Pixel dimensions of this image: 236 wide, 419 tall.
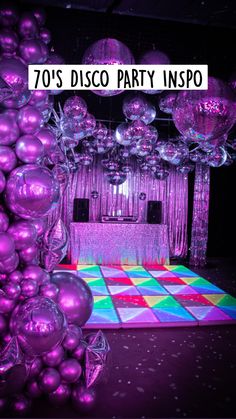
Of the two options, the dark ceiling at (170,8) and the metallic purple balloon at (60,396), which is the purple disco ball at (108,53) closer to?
the dark ceiling at (170,8)

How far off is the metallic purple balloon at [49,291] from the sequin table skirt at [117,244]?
4.82 m

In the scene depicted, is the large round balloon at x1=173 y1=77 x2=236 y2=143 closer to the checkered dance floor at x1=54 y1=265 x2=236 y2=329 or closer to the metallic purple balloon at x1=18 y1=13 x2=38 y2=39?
the metallic purple balloon at x1=18 y1=13 x2=38 y2=39

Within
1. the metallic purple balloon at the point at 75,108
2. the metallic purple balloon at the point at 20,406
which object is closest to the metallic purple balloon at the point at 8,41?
the metallic purple balloon at the point at 75,108

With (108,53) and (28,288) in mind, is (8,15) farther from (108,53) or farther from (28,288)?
(28,288)

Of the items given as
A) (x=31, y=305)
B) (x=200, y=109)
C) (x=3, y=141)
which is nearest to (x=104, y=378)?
(x=31, y=305)

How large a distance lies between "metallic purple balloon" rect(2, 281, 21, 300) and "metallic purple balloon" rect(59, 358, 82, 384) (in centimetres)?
59

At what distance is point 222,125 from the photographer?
1847 millimetres

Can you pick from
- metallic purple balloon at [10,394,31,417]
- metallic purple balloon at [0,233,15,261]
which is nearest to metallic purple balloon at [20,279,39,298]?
metallic purple balloon at [0,233,15,261]

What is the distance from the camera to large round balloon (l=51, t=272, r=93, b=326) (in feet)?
7.30

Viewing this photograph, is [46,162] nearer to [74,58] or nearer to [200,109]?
[200,109]

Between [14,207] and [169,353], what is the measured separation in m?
2.14

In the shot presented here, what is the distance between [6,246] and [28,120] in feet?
2.51

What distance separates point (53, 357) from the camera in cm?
208

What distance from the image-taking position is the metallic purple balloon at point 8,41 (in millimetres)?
2000
